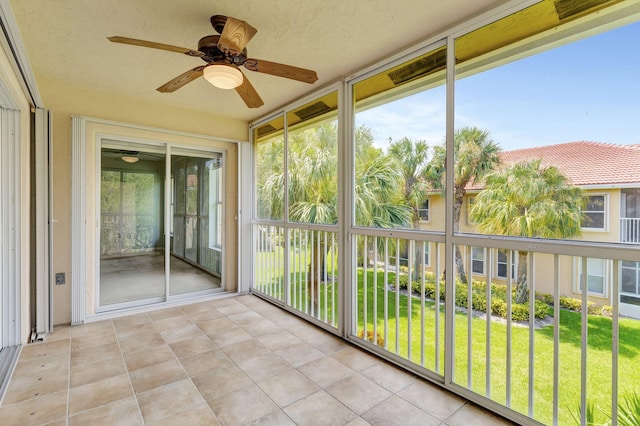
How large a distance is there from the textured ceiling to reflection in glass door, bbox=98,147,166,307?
1054 mm

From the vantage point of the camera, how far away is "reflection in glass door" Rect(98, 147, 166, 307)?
12.0 feet

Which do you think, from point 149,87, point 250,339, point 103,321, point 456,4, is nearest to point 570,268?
point 456,4

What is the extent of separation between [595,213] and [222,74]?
2.23 m

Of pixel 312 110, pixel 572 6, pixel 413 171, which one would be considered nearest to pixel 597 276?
pixel 413 171

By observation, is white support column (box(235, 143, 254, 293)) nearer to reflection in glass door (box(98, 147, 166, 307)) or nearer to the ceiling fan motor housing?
reflection in glass door (box(98, 147, 166, 307))

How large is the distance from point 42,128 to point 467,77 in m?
3.68

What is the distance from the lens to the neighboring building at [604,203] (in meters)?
1.50

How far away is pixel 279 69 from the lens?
6.88ft

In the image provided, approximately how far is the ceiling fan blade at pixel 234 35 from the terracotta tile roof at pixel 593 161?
177 cm

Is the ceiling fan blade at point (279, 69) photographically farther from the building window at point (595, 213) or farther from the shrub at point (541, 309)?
the shrub at point (541, 309)

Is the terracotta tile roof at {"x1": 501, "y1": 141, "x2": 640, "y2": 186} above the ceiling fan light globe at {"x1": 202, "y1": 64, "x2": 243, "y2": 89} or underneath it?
underneath

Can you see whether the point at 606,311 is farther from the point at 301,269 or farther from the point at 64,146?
the point at 64,146

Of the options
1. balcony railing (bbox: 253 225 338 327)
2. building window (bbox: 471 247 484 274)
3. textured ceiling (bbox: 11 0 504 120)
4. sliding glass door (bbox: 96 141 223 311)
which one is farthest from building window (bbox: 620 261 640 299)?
sliding glass door (bbox: 96 141 223 311)

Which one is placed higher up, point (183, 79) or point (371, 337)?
point (183, 79)
